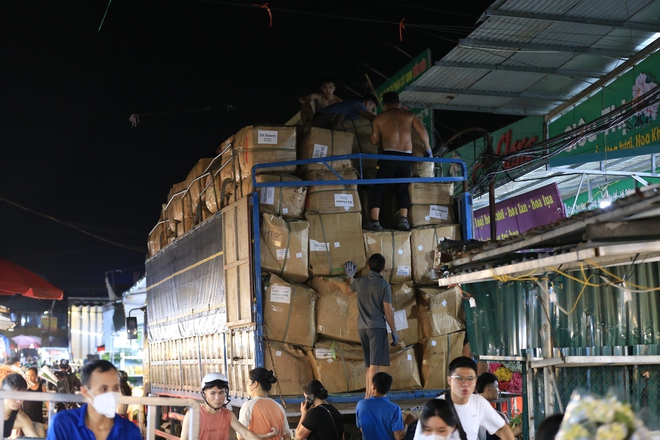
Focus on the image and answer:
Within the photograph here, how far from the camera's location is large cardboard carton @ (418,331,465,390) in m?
8.72

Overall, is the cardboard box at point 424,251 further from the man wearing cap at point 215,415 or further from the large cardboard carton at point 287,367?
the man wearing cap at point 215,415

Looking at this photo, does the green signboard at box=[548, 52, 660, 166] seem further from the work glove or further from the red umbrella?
the red umbrella

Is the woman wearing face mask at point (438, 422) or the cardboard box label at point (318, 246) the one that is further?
the cardboard box label at point (318, 246)

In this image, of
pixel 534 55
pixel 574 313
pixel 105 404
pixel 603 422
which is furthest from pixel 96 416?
pixel 534 55

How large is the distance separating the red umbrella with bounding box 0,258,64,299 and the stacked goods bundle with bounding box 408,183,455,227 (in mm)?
5809

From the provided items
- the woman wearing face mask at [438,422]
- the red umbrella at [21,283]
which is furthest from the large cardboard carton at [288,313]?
the red umbrella at [21,283]

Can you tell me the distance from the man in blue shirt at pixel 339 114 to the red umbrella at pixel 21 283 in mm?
4964

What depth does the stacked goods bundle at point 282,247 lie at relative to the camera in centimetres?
853

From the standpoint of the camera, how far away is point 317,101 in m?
10.1

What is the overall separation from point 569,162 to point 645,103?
4.94ft

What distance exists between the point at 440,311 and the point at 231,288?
2.34 metres

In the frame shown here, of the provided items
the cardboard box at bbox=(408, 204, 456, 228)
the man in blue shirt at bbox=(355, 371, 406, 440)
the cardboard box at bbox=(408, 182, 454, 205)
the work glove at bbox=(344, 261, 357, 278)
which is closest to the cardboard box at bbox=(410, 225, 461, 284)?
the cardboard box at bbox=(408, 204, 456, 228)

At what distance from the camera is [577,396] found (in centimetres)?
310

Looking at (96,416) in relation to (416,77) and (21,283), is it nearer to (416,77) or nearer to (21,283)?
(21,283)
